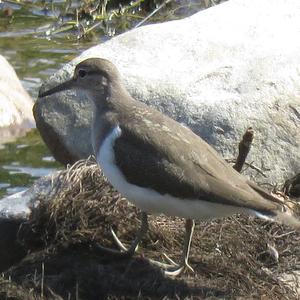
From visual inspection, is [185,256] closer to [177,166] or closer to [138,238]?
[138,238]

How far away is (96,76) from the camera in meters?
6.80

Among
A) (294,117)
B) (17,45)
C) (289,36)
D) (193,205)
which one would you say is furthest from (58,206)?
(17,45)

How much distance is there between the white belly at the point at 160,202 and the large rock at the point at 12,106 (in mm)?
3997

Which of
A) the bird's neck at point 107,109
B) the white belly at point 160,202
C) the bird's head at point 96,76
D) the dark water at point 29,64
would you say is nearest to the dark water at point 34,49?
the dark water at point 29,64

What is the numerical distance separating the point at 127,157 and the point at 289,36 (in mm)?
2840

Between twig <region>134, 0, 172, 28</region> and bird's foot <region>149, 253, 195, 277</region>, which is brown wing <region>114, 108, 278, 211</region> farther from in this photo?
twig <region>134, 0, 172, 28</region>

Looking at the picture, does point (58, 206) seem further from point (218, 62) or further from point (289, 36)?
point (289, 36)

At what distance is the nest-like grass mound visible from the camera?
5996 mm

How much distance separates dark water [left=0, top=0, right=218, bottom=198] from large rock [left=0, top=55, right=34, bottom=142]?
0.16 metres

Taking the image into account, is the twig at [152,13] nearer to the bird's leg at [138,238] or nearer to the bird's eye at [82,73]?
the bird's eye at [82,73]

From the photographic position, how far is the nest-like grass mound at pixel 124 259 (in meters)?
6.00

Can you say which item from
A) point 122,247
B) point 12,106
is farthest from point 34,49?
point 122,247

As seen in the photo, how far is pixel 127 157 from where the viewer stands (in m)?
5.97

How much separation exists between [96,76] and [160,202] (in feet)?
4.16
